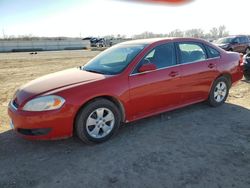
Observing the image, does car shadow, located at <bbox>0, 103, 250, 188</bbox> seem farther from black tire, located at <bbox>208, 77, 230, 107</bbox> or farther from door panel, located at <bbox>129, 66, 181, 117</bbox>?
black tire, located at <bbox>208, 77, 230, 107</bbox>

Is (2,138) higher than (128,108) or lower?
lower

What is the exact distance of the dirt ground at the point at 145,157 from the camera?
10.1 feet

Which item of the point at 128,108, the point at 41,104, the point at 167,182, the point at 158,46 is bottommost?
the point at 167,182

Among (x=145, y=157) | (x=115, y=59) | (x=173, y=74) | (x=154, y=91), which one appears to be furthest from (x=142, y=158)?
(x=115, y=59)

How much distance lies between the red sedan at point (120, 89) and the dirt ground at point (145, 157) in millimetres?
286

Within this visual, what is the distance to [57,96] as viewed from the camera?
372cm

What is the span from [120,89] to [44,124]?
1.26 metres

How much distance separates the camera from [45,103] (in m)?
3.69

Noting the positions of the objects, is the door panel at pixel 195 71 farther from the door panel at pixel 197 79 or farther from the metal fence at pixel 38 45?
the metal fence at pixel 38 45

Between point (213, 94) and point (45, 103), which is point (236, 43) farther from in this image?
point (45, 103)

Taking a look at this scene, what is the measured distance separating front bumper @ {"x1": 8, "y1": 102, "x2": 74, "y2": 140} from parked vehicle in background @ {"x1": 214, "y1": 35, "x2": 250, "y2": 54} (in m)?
16.1

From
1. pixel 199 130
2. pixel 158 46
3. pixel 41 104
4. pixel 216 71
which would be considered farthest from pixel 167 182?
pixel 216 71

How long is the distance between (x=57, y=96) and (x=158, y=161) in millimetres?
1668

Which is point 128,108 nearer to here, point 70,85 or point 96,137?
point 96,137
